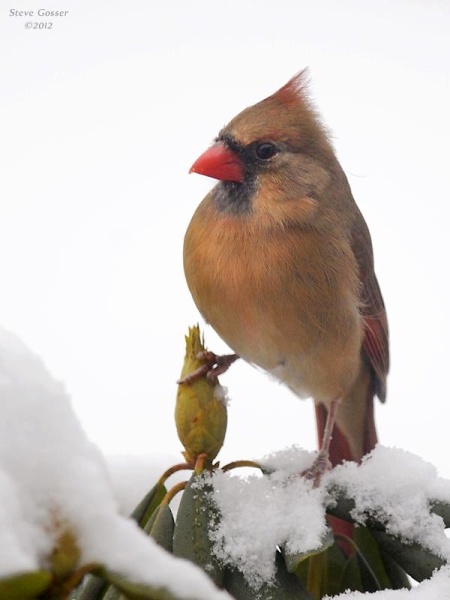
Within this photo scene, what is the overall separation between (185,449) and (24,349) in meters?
0.45

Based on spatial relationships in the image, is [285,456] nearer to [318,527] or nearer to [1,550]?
[318,527]

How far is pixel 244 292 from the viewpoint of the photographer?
1255mm

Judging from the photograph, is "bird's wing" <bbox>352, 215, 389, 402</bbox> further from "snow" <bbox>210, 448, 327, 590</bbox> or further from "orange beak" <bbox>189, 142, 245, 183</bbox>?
"snow" <bbox>210, 448, 327, 590</bbox>

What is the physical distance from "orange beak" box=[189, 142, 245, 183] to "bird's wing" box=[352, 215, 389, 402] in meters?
0.29

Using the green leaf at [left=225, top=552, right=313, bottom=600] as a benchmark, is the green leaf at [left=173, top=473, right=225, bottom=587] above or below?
above

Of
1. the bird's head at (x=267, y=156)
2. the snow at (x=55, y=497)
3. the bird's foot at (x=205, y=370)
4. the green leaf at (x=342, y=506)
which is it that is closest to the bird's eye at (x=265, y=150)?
the bird's head at (x=267, y=156)

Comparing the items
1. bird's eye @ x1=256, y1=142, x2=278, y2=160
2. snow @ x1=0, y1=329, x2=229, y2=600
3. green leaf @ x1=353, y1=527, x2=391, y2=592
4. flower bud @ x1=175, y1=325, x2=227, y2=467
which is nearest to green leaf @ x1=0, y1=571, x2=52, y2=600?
snow @ x1=0, y1=329, x2=229, y2=600

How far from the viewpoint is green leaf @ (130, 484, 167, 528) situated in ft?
2.96

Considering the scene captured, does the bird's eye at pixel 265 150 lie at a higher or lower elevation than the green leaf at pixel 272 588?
higher

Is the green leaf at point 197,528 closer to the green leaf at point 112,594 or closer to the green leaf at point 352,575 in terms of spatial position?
the green leaf at point 112,594

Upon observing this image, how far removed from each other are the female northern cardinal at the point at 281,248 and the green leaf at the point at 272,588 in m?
0.49

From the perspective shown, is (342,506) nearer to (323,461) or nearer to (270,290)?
(323,461)

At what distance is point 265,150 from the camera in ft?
4.38

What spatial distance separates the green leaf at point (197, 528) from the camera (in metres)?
0.78
